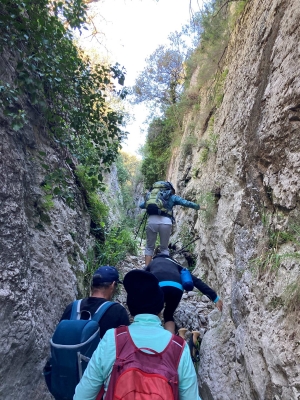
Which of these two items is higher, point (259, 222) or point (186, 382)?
point (259, 222)

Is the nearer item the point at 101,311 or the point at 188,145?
the point at 101,311

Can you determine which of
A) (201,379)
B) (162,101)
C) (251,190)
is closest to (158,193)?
(251,190)

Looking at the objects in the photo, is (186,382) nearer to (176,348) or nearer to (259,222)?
(176,348)

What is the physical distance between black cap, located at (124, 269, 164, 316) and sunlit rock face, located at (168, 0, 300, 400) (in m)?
1.02

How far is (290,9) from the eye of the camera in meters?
3.45

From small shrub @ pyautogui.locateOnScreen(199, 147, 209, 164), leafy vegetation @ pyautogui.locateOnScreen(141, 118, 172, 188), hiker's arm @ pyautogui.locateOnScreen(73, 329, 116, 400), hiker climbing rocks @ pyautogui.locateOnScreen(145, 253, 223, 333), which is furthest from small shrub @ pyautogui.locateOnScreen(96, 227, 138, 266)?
leafy vegetation @ pyautogui.locateOnScreen(141, 118, 172, 188)

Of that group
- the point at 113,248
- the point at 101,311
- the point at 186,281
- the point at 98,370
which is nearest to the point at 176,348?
the point at 98,370

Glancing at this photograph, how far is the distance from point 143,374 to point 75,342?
857mm

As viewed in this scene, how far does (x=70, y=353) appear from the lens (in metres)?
2.33

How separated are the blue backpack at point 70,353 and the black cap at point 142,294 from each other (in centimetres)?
50

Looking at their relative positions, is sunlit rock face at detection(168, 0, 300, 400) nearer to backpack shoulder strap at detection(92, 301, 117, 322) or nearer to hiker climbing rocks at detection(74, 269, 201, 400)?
hiker climbing rocks at detection(74, 269, 201, 400)

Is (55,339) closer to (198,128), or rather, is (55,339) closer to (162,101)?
(198,128)

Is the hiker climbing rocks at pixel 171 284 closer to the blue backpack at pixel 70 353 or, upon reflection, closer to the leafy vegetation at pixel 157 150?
the blue backpack at pixel 70 353

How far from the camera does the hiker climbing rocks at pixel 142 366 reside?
1.68 metres
